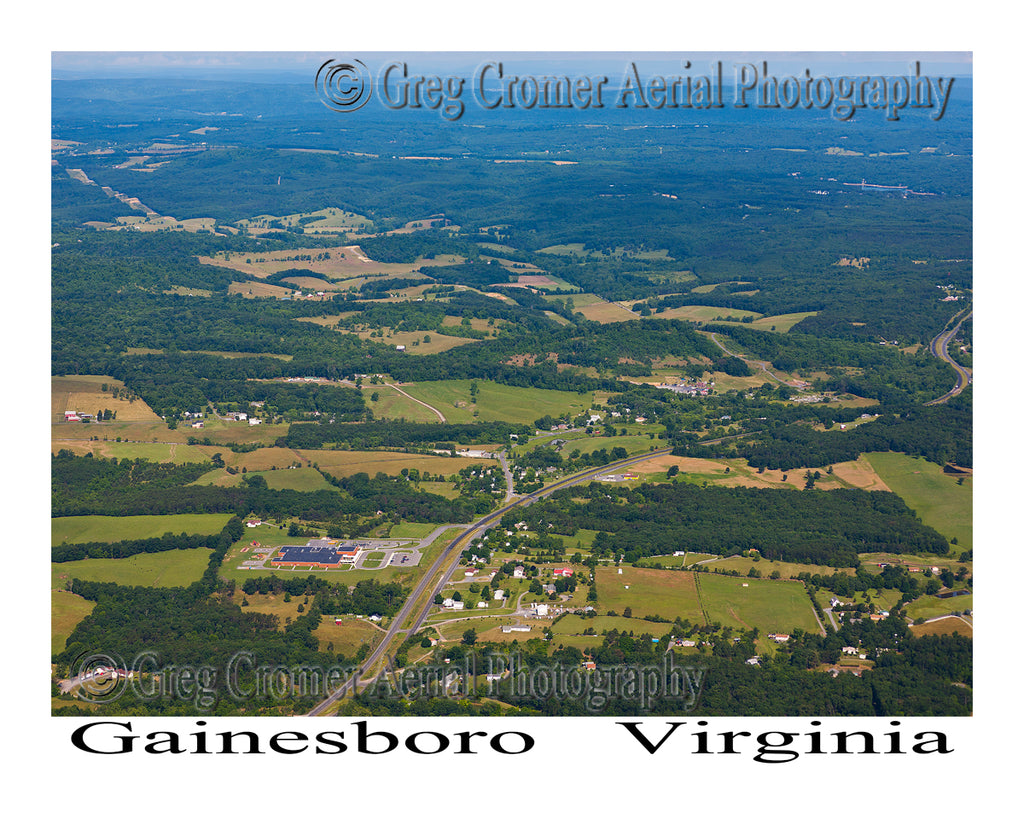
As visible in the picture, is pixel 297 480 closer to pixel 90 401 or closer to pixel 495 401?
pixel 495 401

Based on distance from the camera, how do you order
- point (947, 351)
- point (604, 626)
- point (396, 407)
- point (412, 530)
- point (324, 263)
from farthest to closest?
1. point (324, 263)
2. point (947, 351)
3. point (396, 407)
4. point (412, 530)
5. point (604, 626)

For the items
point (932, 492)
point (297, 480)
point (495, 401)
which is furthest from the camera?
point (495, 401)

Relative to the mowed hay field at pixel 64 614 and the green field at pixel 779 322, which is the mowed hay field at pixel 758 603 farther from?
the green field at pixel 779 322

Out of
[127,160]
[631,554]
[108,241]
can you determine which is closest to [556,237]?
[108,241]

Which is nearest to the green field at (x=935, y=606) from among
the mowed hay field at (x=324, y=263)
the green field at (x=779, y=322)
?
the green field at (x=779, y=322)

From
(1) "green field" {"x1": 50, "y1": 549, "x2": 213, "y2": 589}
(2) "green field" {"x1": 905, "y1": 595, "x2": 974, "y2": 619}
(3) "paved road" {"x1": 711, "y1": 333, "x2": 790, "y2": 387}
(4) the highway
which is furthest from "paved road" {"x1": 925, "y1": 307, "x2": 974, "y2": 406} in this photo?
(1) "green field" {"x1": 50, "y1": 549, "x2": 213, "y2": 589}

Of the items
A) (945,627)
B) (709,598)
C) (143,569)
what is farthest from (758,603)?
(143,569)

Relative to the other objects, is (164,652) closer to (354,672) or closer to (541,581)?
(354,672)
